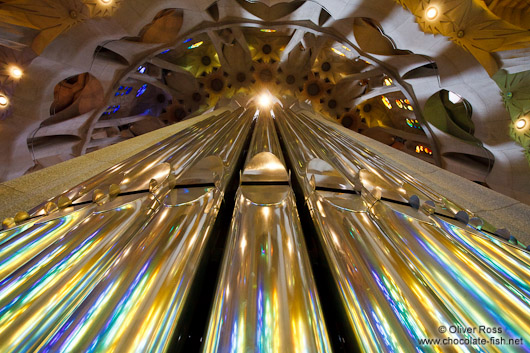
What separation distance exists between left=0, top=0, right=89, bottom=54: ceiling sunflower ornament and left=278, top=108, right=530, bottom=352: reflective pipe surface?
16.6 ft

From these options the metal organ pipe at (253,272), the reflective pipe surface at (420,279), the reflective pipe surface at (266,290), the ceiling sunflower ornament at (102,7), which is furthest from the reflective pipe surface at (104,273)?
the ceiling sunflower ornament at (102,7)

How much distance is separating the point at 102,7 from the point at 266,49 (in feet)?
25.4

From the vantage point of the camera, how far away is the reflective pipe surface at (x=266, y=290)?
44cm

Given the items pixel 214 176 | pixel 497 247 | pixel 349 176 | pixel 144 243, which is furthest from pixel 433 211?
pixel 144 243

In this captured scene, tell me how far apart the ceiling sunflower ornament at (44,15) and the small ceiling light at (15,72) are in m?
0.59

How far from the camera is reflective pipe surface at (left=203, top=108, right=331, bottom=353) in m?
0.44

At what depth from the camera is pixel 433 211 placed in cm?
90

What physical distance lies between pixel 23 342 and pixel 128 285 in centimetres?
18

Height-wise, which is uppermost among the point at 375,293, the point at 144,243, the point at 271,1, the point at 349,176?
the point at 271,1

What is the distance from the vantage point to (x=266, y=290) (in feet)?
1.77

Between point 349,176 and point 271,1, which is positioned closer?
point 349,176

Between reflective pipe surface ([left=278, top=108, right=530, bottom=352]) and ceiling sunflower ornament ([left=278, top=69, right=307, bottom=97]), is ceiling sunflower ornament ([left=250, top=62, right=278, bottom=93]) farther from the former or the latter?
reflective pipe surface ([left=278, top=108, right=530, bottom=352])

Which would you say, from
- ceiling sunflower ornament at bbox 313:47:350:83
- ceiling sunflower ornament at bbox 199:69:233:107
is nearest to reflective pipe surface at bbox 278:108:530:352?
ceiling sunflower ornament at bbox 199:69:233:107

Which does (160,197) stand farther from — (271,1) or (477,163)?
(477,163)
